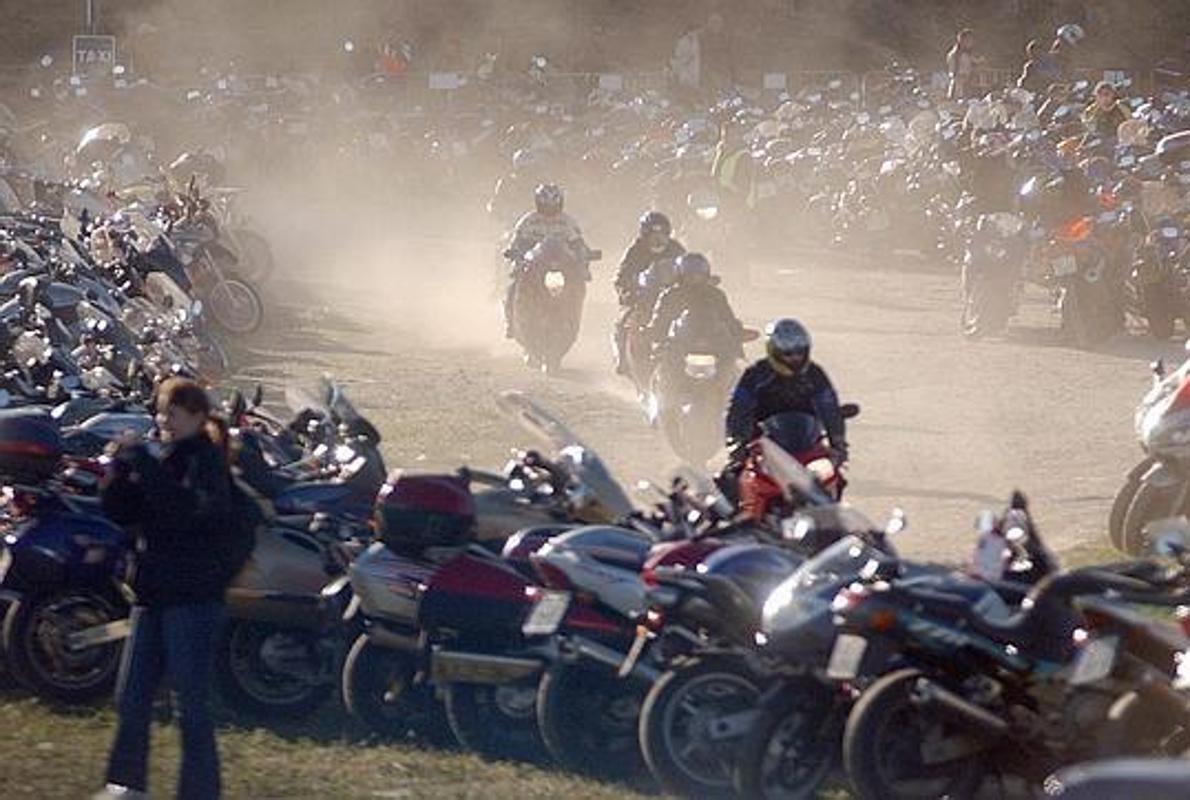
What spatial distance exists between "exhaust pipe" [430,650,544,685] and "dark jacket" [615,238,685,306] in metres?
10.2

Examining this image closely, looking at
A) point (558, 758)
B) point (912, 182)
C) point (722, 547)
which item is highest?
point (912, 182)

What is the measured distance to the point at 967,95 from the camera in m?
35.8

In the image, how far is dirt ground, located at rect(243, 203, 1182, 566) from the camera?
16219 mm

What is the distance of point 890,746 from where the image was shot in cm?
806

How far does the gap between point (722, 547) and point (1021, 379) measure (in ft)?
40.5

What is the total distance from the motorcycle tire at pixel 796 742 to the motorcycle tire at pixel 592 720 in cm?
82

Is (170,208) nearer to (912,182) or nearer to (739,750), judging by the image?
(912,182)

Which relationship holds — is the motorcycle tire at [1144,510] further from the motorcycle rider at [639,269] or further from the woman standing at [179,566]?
the motorcycle rider at [639,269]

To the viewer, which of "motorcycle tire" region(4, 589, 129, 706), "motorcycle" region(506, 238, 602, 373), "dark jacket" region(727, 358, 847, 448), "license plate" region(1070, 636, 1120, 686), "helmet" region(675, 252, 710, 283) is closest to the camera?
"license plate" region(1070, 636, 1120, 686)

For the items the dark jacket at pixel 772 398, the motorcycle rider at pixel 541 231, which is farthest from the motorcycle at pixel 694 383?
the motorcycle rider at pixel 541 231

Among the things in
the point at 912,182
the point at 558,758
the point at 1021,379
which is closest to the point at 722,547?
the point at 558,758

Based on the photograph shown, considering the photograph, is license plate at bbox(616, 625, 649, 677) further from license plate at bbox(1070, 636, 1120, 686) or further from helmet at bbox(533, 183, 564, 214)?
helmet at bbox(533, 183, 564, 214)

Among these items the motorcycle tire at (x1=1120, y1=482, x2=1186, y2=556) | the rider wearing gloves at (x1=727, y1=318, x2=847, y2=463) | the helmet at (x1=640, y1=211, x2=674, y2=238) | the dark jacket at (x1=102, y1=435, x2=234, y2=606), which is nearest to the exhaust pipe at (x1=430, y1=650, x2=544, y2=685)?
the dark jacket at (x1=102, y1=435, x2=234, y2=606)

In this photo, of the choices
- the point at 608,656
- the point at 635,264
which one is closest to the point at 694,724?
the point at 608,656
